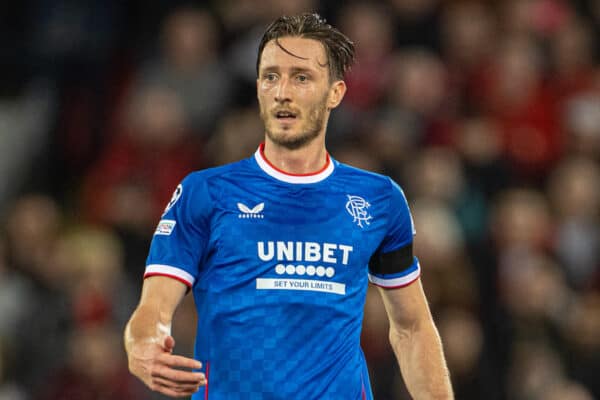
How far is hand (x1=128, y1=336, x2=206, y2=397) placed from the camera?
392 cm

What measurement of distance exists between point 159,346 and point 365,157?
5.02 meters

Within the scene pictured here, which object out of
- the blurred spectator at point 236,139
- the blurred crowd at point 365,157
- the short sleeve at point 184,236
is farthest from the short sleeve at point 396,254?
the blurred spectator at point 236,139

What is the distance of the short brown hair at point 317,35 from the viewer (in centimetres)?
471

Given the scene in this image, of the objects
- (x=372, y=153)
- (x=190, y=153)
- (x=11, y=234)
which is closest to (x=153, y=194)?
(x=190, y=153)

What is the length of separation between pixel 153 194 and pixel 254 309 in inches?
200

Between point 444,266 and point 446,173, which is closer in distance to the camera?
point 444,266

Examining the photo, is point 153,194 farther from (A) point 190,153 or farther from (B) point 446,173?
(B) point 446,173

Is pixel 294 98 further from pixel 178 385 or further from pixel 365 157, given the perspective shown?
pixel 365 157

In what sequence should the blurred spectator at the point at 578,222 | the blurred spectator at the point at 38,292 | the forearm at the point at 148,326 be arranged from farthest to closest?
the blurred spectator at the point at 578,222 < the blurred spectator at the point at 38,292 < the forearm at the point at 148,326

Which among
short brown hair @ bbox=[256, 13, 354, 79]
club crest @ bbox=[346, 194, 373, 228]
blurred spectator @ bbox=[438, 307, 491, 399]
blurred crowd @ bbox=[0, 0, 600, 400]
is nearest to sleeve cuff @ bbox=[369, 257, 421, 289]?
club crest @ bbox=[346, 194, 373, 228]

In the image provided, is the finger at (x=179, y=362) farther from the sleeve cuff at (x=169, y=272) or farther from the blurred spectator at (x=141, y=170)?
the blurred spectator at (x=141, y=170)

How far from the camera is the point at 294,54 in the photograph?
4652 mm

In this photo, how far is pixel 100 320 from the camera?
28.0 ft

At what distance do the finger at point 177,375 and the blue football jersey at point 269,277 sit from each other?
20.7 inches
